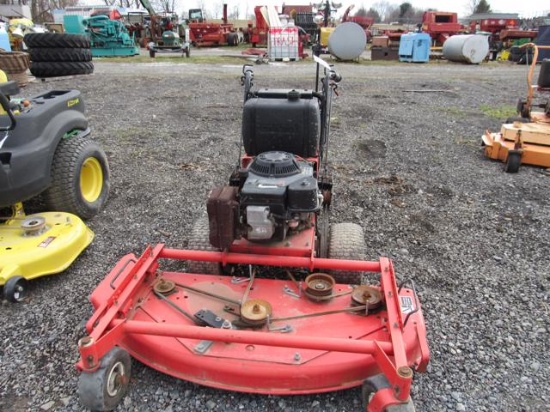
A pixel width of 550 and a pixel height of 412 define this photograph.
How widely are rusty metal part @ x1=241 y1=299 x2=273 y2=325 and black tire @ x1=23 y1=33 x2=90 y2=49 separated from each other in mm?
9917

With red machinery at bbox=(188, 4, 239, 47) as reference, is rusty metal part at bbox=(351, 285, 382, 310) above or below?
below

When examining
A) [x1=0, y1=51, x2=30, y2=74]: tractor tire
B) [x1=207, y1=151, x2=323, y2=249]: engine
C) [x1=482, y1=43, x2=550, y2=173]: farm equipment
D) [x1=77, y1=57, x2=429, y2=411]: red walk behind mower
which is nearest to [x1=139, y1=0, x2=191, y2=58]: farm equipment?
[x1=0, y1=51, x2=30, y2=74]: tractor tire

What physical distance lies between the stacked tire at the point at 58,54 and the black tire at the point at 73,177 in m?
7.43

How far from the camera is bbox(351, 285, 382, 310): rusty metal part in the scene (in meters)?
2.48

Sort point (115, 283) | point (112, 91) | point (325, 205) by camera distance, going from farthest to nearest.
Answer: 1. point (112, 91)
2. point (325, 205)
3. point (115, 283)

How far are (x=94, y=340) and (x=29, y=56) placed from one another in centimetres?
1129

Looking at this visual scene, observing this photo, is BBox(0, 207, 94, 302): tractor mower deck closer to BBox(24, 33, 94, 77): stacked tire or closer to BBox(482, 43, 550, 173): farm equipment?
BBox(482, 43, 550, 173): farm equipment

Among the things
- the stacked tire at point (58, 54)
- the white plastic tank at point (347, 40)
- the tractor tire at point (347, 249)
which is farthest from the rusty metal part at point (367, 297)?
the white plastic tank at point (347, 40)

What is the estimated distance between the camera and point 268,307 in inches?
97.8

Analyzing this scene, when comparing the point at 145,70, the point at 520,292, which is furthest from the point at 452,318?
the point at 145,70

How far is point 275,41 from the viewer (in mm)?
17531

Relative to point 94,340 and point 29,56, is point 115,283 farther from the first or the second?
point 29,56

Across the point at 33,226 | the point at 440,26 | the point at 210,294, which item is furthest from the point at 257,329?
the point at 440,26

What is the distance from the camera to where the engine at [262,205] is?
2.59m
